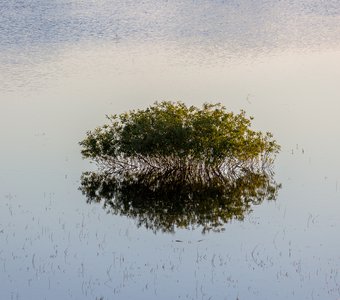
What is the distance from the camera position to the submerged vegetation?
80.3 ft

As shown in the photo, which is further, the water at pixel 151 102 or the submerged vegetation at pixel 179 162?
the submerged vegetation at pixel 179 162

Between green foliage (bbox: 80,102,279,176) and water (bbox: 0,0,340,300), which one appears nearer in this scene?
water (bbox: 0,0,340,300)

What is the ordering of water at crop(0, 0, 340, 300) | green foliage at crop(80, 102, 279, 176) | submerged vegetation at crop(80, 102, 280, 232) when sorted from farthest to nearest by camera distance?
green foliage at crop(80, 102, 279, 176) < submerged vegetation at crop(80, 102, 280, 232) < water at crop(0, 0, 340, 300)

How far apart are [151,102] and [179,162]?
651cm

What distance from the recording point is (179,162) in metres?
25.8

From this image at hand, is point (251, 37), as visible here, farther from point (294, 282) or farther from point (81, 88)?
point (294, 282)

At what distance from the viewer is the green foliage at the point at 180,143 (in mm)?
25469

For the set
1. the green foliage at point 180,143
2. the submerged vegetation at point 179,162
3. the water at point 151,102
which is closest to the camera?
the water at point 151,102

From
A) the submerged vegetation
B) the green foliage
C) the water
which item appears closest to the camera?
the water

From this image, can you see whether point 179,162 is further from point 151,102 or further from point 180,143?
point 151,102

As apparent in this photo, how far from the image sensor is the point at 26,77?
3647 centimetres

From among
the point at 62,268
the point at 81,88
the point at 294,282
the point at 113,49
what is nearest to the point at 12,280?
the point at 62,268

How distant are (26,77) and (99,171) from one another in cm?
1115

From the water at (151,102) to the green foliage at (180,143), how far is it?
794 millimetres
